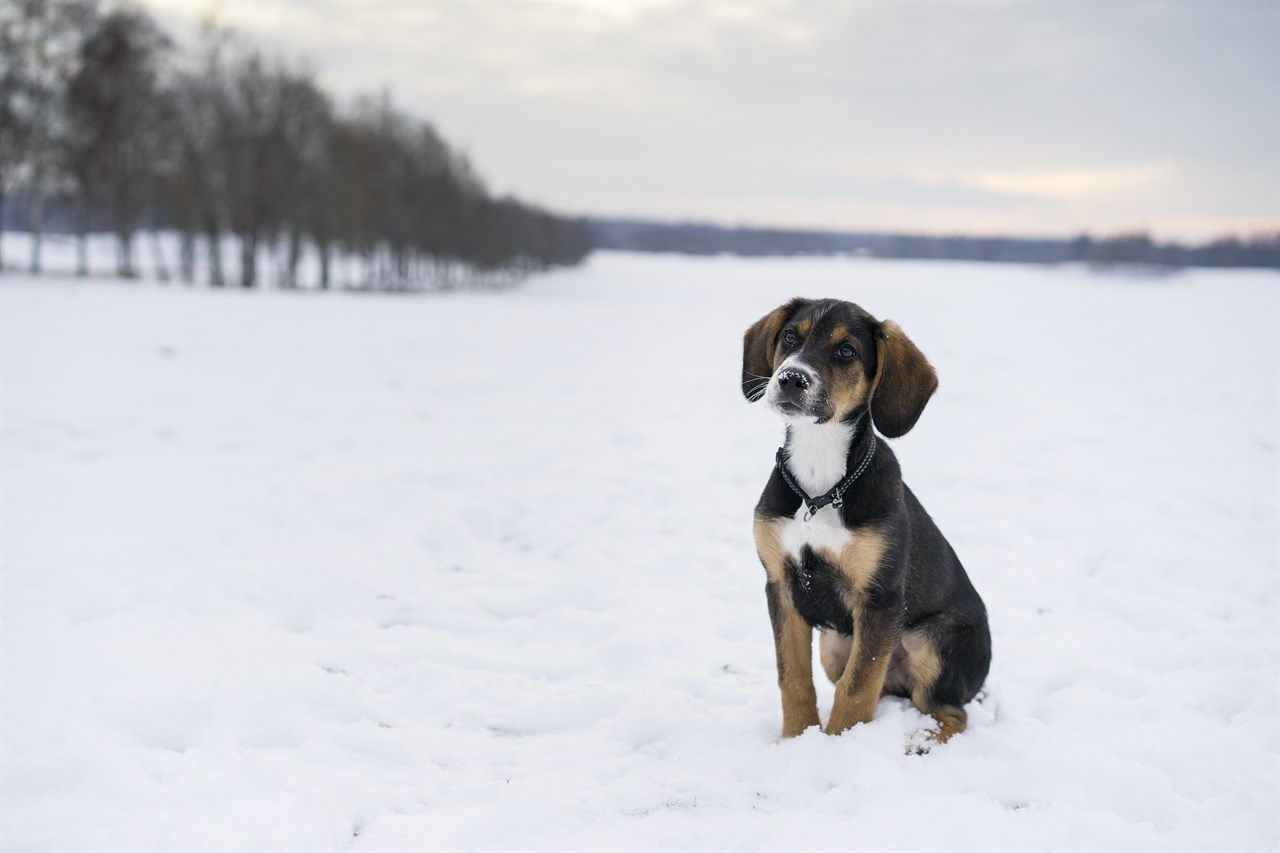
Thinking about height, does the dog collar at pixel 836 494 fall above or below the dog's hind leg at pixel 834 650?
above

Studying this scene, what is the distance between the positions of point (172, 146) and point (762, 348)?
48.9 m

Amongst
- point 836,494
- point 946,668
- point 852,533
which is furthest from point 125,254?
point 946,668

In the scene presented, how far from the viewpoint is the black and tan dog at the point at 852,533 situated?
12.4ft

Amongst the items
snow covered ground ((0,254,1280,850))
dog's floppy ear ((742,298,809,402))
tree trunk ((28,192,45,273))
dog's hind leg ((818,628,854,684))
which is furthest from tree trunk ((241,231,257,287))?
dog's hind leg ((818,628,854,684))

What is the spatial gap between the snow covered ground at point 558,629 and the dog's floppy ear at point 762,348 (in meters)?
1.68

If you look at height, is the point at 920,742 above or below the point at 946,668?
below

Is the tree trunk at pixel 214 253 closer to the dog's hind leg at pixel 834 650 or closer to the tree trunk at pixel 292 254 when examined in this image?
the tree trunk at pixel 292 254

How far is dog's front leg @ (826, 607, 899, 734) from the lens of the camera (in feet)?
12.5

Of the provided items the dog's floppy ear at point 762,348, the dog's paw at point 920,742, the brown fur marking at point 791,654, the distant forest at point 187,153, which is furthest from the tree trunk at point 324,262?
the dog's paw at point 920,742

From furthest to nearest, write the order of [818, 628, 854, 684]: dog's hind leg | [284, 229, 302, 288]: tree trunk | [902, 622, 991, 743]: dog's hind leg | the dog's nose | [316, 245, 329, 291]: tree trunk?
1. [316, 245, 329, 291]: tree trunk
2. [284, 229, 302, 288]: tree trunk
3. [818, 628, 854, 684]: dog's hind leg
4. [902, 622, 991, 743]: dog's hind leg
5. the dog's nose

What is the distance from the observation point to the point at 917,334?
81.7ft

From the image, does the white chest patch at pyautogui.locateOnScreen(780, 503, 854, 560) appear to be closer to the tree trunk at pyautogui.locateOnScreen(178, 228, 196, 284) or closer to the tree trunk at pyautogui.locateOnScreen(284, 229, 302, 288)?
the tree trunk at pyautogui.locateOnScreen(284, 229, 302, 288)

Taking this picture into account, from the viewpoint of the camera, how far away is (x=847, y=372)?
3.84m

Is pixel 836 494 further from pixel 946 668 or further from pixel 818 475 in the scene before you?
pixel 946 668
